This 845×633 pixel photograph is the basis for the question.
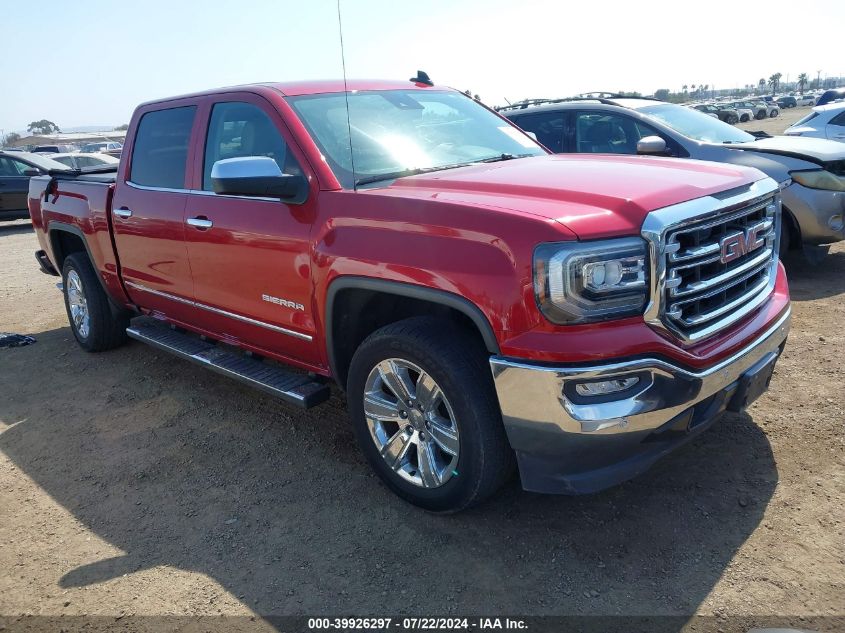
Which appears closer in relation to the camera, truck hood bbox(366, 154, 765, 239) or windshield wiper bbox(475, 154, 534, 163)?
truck hood bbox(366, 154, 765, 239)

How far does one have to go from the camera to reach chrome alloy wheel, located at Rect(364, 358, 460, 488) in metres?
3.06

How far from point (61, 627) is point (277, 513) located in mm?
1012

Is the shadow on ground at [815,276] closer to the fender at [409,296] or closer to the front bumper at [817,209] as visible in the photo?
the front bumper at [817,209]

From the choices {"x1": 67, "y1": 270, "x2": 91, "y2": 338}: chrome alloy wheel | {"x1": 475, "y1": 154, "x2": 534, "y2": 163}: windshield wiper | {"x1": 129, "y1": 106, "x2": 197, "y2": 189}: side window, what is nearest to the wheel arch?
{"x1": 475, "y1": 154, "x2": 534, "y2": 163}: windshield wiper

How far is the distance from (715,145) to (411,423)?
497 cm

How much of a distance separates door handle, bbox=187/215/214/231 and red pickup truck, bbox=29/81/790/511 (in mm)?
13

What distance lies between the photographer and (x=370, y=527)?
10.6 feet

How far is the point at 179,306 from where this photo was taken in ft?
15.4

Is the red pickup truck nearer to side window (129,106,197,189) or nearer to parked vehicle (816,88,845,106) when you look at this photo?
side window (129,106,197,189)

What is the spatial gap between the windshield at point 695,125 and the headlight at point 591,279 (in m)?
4.89

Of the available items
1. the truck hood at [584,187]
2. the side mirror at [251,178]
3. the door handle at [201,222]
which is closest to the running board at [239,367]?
the door handle at [201,222]

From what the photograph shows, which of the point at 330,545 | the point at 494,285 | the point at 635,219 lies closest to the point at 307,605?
the point at 330,545

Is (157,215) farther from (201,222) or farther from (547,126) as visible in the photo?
(547,126)

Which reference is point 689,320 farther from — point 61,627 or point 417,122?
point 61,627
